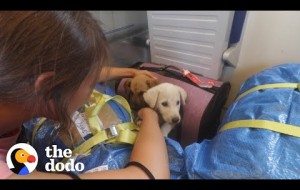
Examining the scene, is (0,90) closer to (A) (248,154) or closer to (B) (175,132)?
(A) (248,154)

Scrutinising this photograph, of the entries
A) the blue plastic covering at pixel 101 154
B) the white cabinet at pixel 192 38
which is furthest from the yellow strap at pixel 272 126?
the white cabinet at pixel 192 38

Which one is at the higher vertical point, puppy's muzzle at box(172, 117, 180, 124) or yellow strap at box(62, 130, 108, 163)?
yellow strap at box(62, 130, 108, 163)

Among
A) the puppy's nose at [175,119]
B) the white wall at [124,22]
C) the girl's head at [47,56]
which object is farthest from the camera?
the white wall at [124,22]

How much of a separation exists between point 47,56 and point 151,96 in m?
0.48

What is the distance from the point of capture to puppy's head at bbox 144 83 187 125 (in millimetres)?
802

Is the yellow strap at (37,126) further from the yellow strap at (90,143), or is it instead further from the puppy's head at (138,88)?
the puppy's head at (138,88)

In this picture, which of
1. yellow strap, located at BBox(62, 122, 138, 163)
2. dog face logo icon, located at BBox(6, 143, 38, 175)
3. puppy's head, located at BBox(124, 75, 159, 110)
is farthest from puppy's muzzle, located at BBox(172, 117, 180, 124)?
dog face logo icon, located at BBox(6, 143, 38, 175)

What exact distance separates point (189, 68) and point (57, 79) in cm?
71

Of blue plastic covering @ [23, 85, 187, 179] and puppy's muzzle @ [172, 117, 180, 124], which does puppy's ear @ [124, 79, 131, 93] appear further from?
blue plastic covering @ [23, 85, 187, 179]

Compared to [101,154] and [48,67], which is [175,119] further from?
[48,67]

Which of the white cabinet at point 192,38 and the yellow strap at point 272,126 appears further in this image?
the white cabinet at point 192,38

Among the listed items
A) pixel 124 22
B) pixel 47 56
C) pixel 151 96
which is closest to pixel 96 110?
pixel 151 96

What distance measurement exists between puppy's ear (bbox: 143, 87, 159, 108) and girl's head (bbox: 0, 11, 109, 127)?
0.39 m

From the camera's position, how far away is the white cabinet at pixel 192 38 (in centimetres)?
84
